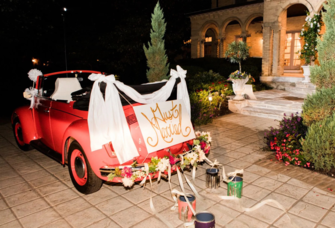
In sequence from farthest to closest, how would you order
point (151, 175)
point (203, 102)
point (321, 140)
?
point (203, 102) < point (321, 140) < point (151, 175)

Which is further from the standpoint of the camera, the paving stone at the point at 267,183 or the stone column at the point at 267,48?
the stone column at the point at 267,48

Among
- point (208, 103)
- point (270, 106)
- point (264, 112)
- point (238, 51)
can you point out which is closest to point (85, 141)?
point (208, 103)

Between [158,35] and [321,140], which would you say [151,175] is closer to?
[321,140]

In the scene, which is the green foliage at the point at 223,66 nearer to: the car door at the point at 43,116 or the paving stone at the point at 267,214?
the car door at the point at 43,116

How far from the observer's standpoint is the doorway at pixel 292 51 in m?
17.9

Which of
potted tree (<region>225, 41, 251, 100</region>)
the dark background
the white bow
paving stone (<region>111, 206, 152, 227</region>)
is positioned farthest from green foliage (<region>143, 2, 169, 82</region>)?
the dark background

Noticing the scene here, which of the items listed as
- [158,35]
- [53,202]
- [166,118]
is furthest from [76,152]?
[158,35]

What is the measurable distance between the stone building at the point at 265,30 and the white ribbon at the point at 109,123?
12.2 meters

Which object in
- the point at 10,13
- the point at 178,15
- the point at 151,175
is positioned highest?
the point at 178,15

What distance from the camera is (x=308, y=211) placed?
143 inches

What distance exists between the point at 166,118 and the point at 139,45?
16473 millimetres

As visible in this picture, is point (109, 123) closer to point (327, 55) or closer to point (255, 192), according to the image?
point (255, 192)

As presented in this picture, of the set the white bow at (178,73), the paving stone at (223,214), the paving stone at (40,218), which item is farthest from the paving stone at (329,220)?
the paving stone at (40,218)

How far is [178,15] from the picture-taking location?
2420cm
